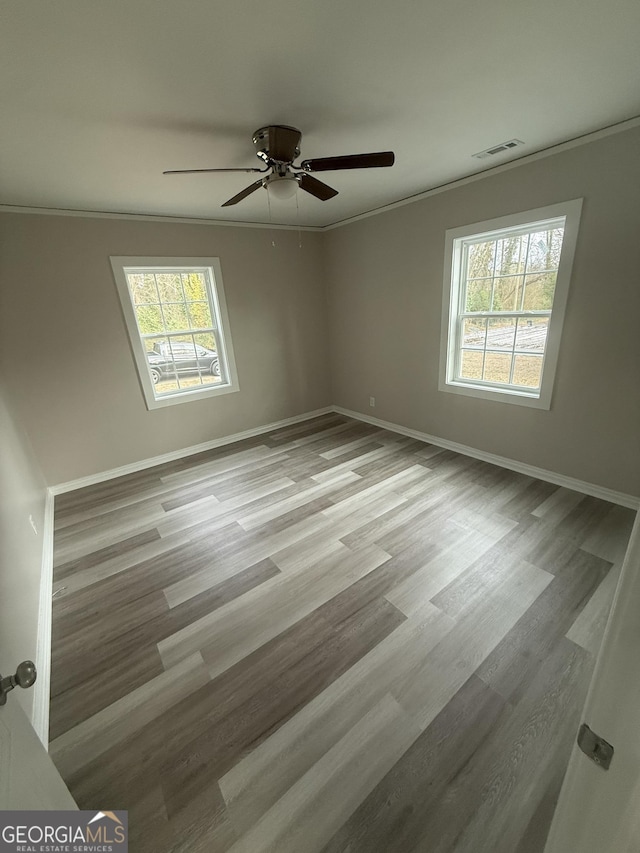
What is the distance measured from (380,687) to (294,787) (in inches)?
18.7

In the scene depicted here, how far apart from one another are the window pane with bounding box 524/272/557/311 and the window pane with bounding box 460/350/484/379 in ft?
1.97

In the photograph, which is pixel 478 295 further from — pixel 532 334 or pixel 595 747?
pixel 595 747

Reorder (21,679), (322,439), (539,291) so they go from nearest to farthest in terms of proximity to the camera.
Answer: (21,679)
(539,291)
(322,439)

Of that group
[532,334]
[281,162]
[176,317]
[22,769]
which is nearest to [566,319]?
[532,334]

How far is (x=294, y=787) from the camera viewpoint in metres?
1.18

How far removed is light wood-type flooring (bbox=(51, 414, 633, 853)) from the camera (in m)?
1.12

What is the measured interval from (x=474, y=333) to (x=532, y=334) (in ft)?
1.72

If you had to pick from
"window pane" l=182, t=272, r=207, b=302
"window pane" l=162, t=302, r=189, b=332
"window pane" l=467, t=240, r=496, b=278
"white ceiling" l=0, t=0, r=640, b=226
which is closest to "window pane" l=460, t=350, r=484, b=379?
"window pane" l=467, t=240, r=496, b=278

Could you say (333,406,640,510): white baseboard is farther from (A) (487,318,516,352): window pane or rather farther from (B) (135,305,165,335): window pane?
(B) (135,305,165,335): window pane

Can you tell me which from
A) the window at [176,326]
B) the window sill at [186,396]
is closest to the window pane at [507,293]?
the window at [176,326]

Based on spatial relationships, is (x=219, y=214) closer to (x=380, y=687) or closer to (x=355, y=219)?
(x=355, y=219)

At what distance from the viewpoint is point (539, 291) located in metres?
2.72

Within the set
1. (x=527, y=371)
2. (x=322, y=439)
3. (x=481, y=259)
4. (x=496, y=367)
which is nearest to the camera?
(x=527, y=371)

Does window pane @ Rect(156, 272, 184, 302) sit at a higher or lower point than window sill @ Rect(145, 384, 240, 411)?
higher
